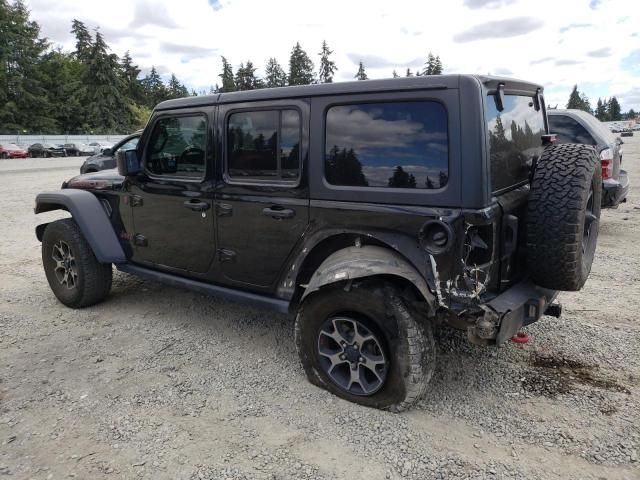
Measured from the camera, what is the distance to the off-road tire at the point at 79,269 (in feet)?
14.9

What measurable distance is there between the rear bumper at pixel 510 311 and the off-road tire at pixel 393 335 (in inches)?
12.1

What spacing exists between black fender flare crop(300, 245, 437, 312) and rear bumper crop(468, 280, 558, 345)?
0.94 ft

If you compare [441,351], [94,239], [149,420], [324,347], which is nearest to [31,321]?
[94,239]

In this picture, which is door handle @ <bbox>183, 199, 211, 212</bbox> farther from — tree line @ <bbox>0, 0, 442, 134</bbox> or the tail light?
tree line @ <bbox>0, 0, 442, 134</bbox>

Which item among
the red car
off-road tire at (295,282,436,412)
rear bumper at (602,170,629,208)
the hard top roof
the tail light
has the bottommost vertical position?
off-road tire at (295,282,436,412)

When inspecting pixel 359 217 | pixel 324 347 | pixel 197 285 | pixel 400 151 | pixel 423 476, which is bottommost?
pixel 423 476

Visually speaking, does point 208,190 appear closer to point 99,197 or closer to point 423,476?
point 99,197

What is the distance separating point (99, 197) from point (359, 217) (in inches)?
116

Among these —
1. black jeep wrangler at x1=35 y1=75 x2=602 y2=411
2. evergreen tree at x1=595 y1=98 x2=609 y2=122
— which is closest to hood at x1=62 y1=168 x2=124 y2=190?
black jeep wrangler at x1=35 y1=75 x2=602 y2=411

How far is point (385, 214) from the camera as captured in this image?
2840mm

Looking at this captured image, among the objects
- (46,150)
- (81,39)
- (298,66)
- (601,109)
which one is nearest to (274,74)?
(298,66)

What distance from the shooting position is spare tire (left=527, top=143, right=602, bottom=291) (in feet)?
8.83

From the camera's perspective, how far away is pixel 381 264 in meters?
2.78

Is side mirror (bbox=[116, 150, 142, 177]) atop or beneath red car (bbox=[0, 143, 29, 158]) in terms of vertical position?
beneath
